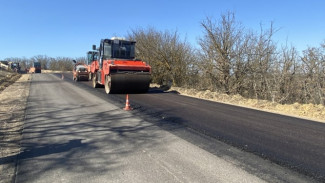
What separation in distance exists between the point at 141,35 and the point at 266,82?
1302cm

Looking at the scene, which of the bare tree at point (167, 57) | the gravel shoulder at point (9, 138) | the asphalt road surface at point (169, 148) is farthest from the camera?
the bare tree at point (167, 57)

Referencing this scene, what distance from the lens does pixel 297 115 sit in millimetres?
9555

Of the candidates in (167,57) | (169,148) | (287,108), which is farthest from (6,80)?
(169,148)

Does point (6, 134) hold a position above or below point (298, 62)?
below

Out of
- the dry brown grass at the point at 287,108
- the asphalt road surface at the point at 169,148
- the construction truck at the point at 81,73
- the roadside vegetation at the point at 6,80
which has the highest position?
the construction truck at the point at 81,73

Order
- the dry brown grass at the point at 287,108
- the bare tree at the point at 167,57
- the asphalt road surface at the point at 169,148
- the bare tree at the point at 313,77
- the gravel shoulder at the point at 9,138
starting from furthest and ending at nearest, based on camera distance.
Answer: the bare tree at the point at 167,57 → the bare tree at the point at 313,77 → the dry brown grass at the point at 287,108 → the gravel shoulder at the point at 9,138 → the asphalt road surface at the point at 169,148

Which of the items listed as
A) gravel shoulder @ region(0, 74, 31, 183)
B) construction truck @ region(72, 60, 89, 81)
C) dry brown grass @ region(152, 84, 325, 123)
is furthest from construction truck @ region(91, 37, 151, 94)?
construction truck @ region(72, 60, 89, 81)

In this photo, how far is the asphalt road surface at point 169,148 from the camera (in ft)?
13.7

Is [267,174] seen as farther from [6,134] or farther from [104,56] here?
[104,56]

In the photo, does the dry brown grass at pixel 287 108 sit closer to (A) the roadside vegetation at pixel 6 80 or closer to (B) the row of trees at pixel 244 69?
(B) the row of trees at pixel 244 69

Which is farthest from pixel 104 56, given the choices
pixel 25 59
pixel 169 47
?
pixel 25 59

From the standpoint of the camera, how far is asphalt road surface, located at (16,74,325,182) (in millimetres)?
4188

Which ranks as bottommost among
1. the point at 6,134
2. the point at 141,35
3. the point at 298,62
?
the point at 6,134

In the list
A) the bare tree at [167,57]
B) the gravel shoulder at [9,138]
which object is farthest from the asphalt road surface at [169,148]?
the bare tree at [167,57]
